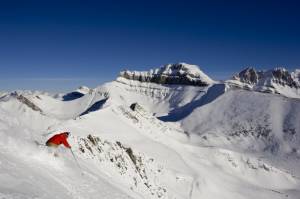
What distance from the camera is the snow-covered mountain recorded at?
19.0m

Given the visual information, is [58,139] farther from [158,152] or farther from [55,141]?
[158,152]

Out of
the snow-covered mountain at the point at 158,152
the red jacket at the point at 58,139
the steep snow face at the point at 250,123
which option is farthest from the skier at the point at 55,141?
the steep snow face at the point at 250,123

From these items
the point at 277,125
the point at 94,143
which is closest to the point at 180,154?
the point at 94,143

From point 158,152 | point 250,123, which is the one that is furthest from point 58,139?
point 250,123

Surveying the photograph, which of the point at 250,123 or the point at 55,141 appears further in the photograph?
the point at 250,123

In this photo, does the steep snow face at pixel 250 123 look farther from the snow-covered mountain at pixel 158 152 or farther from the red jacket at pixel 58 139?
the red jacket at pixel 58 139

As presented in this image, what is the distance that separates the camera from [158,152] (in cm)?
7244

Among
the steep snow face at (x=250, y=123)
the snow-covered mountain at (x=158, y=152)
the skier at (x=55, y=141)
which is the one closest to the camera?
the snow-covered mountain at (x=158, y=152)

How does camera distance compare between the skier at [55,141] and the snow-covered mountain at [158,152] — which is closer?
the snow-covered mountain at [158,152]

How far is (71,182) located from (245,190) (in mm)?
60438

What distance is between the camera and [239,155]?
90.9m

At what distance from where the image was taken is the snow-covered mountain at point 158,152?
1902 centimetres

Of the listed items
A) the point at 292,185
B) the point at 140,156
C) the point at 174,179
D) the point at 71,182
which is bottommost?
the point at 292,185

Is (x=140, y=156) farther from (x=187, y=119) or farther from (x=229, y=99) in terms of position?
(x=229, y=99)
